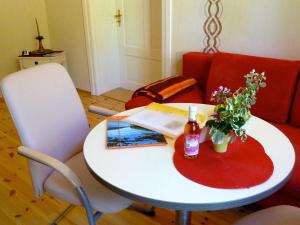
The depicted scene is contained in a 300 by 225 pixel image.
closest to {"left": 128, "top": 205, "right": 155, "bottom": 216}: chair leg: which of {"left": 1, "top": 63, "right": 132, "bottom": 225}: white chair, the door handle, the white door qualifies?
{"left": 1, "top": 63, "right": 132, "bottom": 225}: white chair

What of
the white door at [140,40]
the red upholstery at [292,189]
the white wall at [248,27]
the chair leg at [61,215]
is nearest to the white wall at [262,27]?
the white wall at [248,27]

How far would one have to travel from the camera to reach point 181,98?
2361mm

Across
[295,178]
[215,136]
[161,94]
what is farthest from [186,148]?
[161,94]

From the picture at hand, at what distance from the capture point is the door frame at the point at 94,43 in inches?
115

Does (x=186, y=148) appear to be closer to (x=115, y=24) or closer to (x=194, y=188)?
(x=194, y=188)

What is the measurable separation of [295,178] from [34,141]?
1321mm

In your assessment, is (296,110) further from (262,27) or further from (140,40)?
(140,40)

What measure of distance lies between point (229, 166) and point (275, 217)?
0.30 meters

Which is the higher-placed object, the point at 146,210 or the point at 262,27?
the point at 262,27

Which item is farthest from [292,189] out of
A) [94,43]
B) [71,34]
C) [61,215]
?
[71,34]

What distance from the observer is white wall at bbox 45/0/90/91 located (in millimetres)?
3853

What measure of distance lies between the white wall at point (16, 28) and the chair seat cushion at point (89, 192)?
2971mm

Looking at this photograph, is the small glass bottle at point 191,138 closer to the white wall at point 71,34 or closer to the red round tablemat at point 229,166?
the red round tablemat at point 229,166

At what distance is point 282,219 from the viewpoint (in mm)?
1176
